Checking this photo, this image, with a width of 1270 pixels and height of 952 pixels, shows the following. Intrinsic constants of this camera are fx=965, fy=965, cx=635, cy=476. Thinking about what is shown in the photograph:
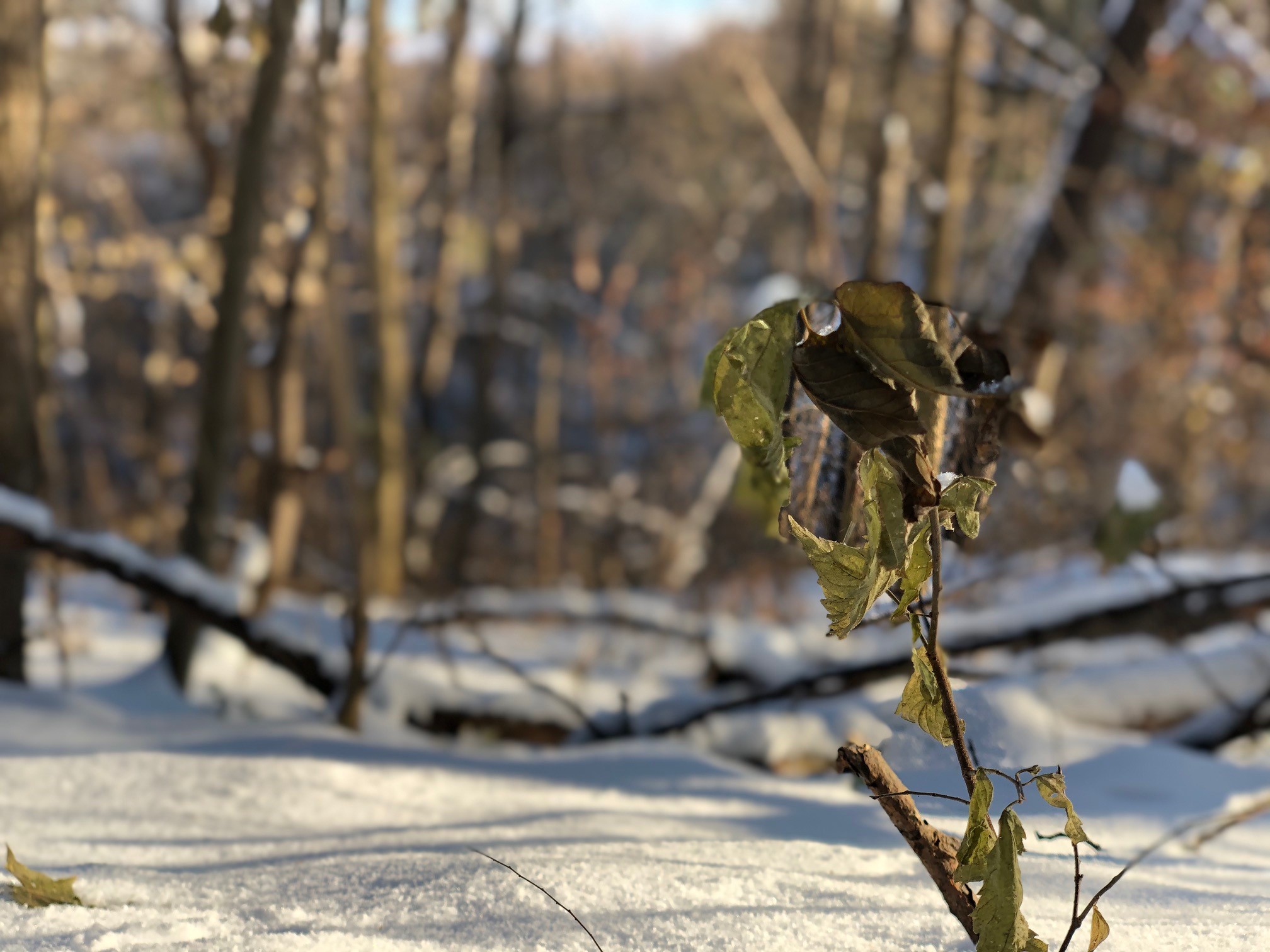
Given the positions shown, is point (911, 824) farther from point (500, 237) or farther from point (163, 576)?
point (500, 237)

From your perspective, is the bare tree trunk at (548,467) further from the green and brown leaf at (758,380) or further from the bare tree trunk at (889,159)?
the green and brown leaf at (758,380)

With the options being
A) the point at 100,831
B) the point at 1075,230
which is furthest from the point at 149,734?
the point at 1075,230

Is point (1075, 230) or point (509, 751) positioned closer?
point (509, 751)

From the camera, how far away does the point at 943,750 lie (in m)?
0.80

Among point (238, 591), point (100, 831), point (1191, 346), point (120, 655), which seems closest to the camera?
point (100, 831)

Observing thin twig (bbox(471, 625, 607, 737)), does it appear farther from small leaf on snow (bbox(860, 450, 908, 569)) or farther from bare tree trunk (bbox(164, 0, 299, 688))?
small leaf on snow (bbox(860, 450, 908, 569))

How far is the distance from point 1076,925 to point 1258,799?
2.87 ft

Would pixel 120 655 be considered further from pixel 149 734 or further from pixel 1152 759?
pixel 1152 759

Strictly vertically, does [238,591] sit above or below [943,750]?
below

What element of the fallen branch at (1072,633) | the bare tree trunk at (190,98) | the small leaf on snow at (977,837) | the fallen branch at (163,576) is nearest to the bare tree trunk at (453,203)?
the bare tree trunk at (190,98)

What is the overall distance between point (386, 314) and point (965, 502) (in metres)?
2.92

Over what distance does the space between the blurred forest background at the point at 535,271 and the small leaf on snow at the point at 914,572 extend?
0.73ft

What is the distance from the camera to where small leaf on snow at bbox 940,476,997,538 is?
0.66 metres

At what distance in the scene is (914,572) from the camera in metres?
0.66
